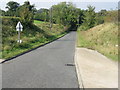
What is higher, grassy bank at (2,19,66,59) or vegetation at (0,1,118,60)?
vegetation at (0,1,118,60)

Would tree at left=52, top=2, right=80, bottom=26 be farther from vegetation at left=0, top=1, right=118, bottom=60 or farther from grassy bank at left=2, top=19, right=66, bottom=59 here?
grassy bank at left=2, top=19, right=66, bottom=59

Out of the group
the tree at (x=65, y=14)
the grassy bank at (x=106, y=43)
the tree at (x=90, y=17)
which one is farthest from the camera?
the tree at (x=65, y=14)

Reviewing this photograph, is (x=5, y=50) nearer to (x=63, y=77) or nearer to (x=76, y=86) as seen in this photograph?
(x=63, y=77)

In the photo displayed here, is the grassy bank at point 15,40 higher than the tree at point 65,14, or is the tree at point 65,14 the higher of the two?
Answer: the tree at point 65,14

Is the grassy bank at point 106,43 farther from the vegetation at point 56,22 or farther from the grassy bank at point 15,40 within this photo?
the grassy bank at point 15,40

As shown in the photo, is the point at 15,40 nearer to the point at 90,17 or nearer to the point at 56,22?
the point at 90,17

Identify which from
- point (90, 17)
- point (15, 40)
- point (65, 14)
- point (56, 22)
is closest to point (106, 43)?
point (15, 40)

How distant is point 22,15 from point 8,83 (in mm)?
28304

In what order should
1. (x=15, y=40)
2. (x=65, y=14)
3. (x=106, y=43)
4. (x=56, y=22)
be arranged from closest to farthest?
(x=106, y=43)
(x=15, y=40)
(x=56, y=22)
(x=65, y=14)

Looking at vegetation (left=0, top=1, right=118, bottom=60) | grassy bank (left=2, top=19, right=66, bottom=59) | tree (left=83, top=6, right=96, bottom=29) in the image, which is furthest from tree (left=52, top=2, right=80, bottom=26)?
grassy bank (left=2, top=19, right=66, bottom=59)

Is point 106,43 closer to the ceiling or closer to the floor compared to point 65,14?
closer to the floor

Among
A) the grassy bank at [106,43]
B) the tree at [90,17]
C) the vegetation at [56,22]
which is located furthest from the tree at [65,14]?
the grassy bank at [106,43]

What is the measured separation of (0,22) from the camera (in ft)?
106

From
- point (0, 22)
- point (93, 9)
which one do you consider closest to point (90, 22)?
point (93, 9)
